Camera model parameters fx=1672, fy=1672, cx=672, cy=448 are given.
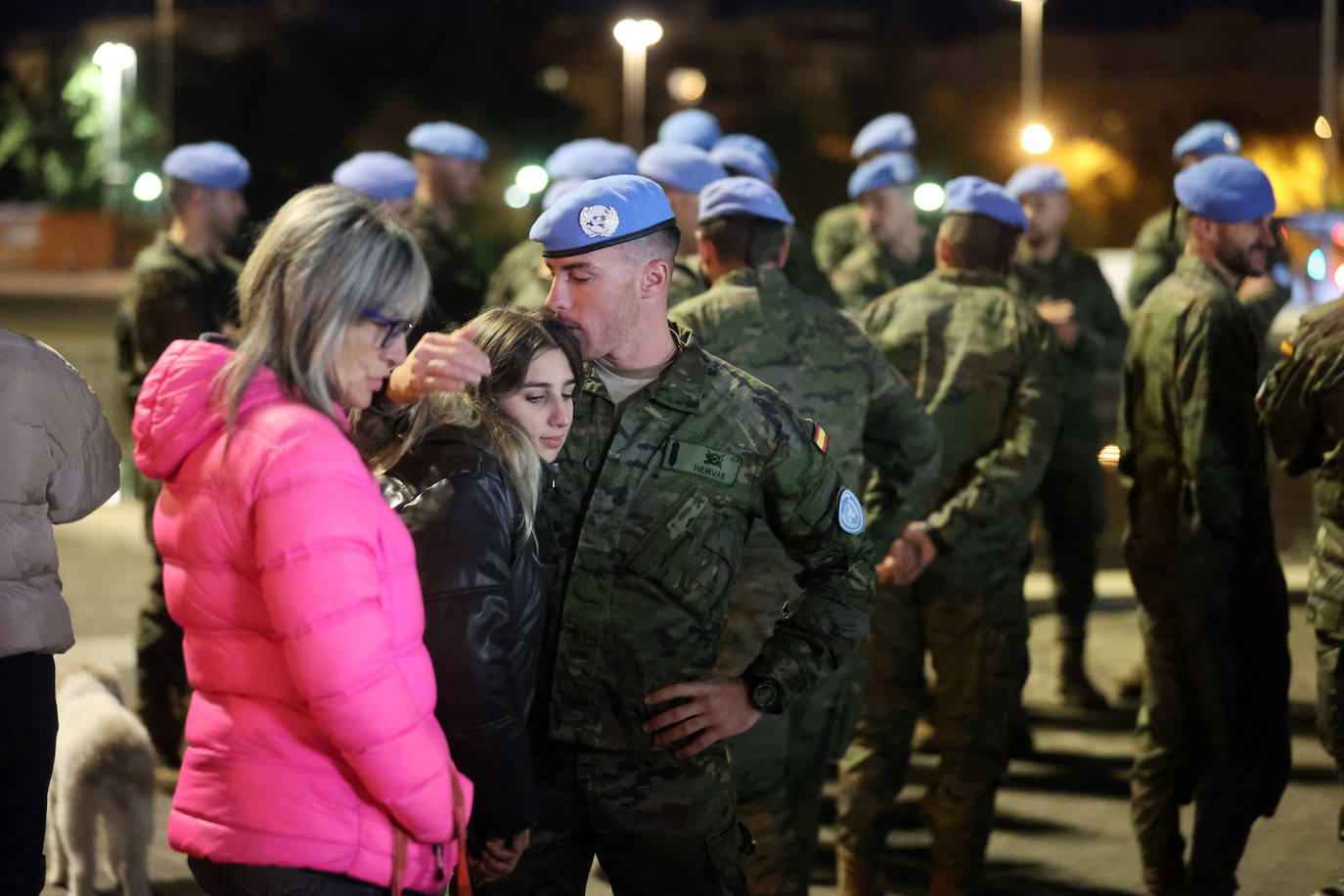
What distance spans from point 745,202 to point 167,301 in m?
3.26

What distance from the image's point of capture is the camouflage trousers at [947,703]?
18.3ft

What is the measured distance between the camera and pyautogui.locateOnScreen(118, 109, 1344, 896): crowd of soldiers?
11.7 ft

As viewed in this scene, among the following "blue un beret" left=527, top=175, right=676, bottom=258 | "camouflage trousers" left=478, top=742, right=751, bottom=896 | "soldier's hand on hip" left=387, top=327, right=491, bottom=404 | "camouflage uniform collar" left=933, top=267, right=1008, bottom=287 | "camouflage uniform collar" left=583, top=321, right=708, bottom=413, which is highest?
"blue un beret" left=527, top=175, right=676, bottom=258

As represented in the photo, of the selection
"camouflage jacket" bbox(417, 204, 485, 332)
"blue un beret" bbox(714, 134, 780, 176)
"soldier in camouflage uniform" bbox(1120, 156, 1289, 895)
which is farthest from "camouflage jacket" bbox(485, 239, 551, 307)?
"soldier in camouflage uniform" bbox(1120, 156, 1289, 895)

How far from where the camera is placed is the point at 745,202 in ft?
16.7

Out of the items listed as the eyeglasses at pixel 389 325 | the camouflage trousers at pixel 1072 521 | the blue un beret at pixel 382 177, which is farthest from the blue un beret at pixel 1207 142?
the eyeglasses at pixel 389 325

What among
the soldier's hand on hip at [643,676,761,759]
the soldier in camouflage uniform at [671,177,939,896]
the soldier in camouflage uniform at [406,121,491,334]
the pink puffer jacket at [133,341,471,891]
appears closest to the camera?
the pink puffer jacket at [133,341,471,891]

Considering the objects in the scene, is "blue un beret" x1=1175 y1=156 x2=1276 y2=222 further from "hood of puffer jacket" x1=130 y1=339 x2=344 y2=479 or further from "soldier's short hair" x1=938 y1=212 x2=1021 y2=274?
"hood of puffer jacket" x1=130 y1=339 x2=344 y2=479

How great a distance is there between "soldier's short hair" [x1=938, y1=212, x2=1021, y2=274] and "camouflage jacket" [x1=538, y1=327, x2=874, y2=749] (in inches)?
101

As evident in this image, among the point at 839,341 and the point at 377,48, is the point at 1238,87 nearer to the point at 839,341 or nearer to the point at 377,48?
the point at 377,48

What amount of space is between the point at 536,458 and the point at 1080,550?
586 cm

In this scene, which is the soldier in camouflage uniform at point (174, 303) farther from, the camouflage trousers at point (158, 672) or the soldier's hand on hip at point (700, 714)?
the soldier's hand on hip at point (700, 714)

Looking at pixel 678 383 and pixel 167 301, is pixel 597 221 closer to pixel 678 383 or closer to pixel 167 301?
pixel 678 383

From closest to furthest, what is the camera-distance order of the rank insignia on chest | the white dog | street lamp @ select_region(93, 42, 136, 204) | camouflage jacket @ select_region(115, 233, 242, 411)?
the rank insignia on chest
the white dog
camouflage jacket @ select_region(115, 233, 242, 411)
street lamp @ select_region(93, 42, 136, 204)
